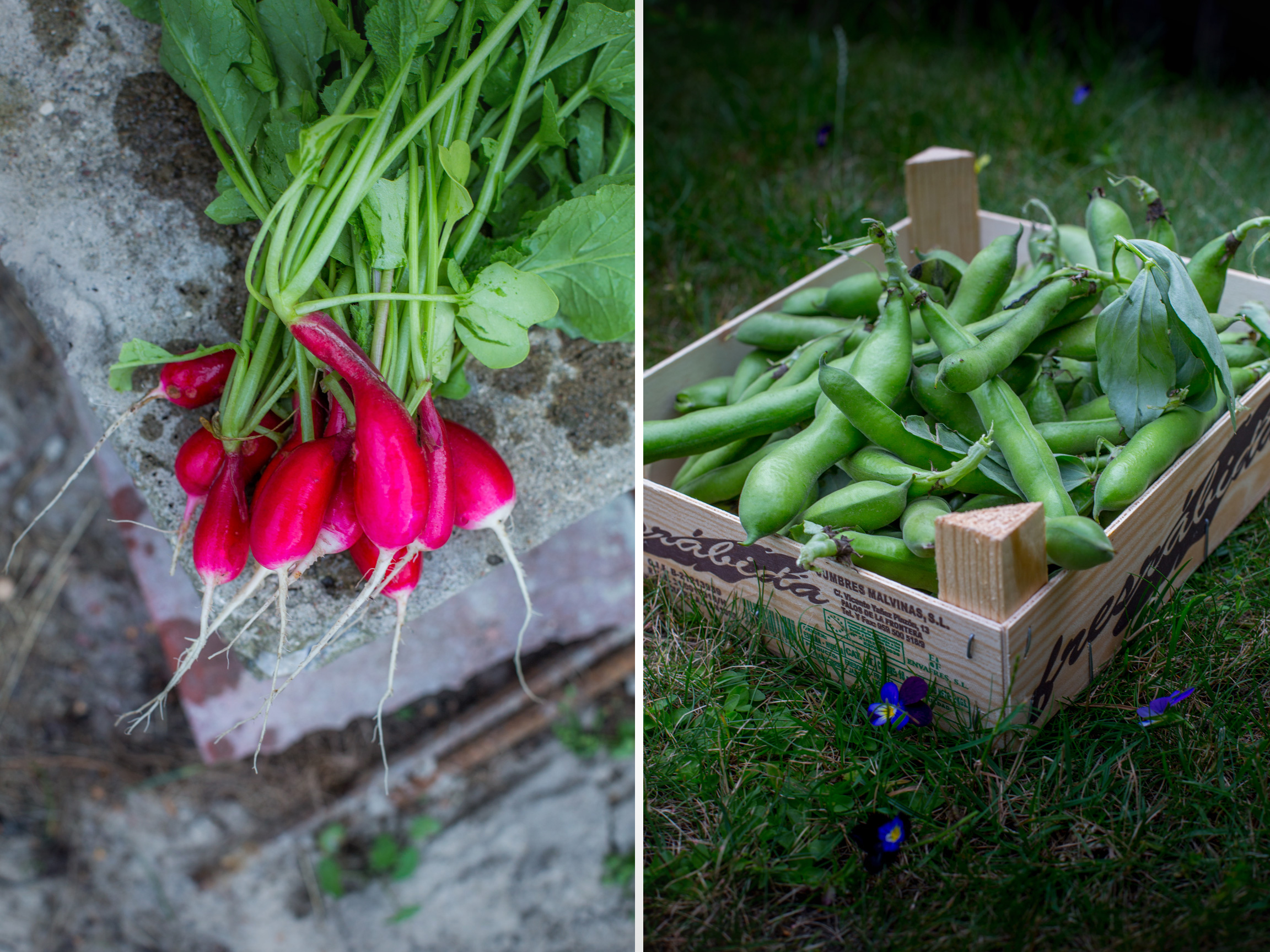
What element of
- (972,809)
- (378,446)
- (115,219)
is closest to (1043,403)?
(972,809)

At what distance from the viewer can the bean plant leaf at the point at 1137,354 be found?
104cm

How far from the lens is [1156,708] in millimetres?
1008

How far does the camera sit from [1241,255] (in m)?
1.78

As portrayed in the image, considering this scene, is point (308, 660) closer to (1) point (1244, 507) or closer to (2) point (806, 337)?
(2) point (806, 337)

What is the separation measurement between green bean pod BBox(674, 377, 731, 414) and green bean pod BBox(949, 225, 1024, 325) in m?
0.32

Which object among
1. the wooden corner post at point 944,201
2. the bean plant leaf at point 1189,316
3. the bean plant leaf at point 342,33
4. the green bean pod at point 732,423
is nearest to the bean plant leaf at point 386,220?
Answer: the bean plant leaf at point 342,33

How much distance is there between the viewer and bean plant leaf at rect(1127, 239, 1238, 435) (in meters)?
1.01

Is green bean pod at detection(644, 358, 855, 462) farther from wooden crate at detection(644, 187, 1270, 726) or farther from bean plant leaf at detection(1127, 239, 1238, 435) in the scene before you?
bean plant leaf at detection(1127, 239, 1238, 435)

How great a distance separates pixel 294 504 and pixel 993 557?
675 mm

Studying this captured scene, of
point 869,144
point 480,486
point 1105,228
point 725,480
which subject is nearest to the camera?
point 480,486

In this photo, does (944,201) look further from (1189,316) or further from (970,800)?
(970,800)

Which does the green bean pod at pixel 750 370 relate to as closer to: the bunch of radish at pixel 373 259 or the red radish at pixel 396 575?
the bunch of radish at pixel 373 259

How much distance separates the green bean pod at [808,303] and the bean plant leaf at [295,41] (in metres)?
0.73

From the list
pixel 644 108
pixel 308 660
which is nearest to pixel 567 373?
pixel 308 660
